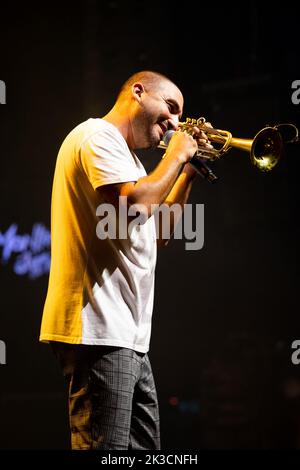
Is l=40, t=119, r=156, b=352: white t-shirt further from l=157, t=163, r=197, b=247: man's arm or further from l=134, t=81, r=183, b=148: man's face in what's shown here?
l=157, t=163, r=197, b=247: man's arm

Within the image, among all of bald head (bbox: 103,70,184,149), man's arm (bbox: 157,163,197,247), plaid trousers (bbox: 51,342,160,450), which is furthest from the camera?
man's arm (bbox: 157,163,197,247)

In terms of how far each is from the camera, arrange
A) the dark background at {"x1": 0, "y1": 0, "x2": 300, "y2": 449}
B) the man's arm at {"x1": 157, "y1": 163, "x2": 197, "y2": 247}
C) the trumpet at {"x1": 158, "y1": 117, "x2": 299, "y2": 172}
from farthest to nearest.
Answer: the dark background at {"x1": 0, "y1": 0, "x2": 300, "y2": 449}, the trumpet at {"x1": 158, "y1": 117, "x2": 299, "y2": 172}, the man's arm at {"x1": 157, "y1": 163, "x2": 197, "y2": 247}

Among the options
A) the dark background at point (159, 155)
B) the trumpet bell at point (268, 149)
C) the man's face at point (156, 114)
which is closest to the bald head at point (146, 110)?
the man's face at point (156, 114)

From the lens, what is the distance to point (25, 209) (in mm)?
6895

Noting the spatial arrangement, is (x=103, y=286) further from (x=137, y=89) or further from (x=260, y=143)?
(x=260, y=143)

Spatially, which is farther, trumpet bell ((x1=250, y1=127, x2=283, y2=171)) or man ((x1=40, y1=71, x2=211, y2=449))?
trumpet bell ((x1=250, y1=127, x2=283, y2=171))

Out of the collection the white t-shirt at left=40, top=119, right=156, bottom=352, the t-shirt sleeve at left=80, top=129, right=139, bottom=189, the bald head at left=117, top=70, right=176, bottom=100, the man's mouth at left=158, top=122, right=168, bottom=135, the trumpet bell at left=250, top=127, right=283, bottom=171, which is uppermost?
the bald head at left=117, top=70, right=176, bottom=100

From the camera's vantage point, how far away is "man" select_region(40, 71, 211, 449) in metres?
2.02

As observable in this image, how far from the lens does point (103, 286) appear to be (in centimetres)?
207

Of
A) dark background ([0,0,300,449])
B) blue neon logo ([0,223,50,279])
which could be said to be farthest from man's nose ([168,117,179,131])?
blue neon logo ([0,223,50,279])

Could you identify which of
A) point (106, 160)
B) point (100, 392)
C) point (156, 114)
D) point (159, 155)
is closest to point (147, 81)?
point (156, 114)

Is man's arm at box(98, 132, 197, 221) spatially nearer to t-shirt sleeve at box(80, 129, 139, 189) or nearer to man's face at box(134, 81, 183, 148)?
t-shirt sleeve at box(80, 129, 139, 189)

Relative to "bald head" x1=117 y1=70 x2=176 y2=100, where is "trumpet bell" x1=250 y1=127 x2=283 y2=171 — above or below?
below

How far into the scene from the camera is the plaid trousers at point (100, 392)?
2.00 m
